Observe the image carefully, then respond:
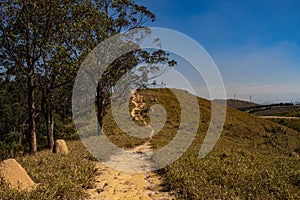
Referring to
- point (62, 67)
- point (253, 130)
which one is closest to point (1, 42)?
point (62, 67)

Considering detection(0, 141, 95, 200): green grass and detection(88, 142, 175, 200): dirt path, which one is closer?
detection(0, 141, 95, 200): green grass

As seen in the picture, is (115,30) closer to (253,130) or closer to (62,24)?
(62,24)

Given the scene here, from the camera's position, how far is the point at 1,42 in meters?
12.6

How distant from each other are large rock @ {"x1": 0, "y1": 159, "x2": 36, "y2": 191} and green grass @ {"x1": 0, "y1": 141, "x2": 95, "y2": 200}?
0.20m

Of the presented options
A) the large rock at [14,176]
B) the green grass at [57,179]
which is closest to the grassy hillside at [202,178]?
the green grass at [57,179]

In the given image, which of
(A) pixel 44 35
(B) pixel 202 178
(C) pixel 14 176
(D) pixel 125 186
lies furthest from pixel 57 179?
(A) pixel 44 35

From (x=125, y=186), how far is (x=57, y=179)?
1939 millimetres

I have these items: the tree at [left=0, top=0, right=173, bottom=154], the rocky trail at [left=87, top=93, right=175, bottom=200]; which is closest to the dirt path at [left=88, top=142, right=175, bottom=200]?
the rocky trail at [left=87, top=93, right=175, bottom=200]

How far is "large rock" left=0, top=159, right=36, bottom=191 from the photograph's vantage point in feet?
21.9

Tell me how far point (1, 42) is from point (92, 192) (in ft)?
30.5

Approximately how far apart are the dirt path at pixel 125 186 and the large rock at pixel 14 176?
1.60m

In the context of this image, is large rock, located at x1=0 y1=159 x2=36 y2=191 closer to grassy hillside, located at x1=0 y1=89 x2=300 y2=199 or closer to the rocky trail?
grassy hillside, located at x1=0 y1=89 x2=300 y2=199

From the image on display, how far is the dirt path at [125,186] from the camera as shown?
6965mm

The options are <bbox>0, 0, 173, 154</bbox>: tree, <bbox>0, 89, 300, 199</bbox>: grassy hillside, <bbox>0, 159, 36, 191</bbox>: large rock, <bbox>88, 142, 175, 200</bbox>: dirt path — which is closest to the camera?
<bbox>0, 89, 300, 199</bbox>: grassy hillside
